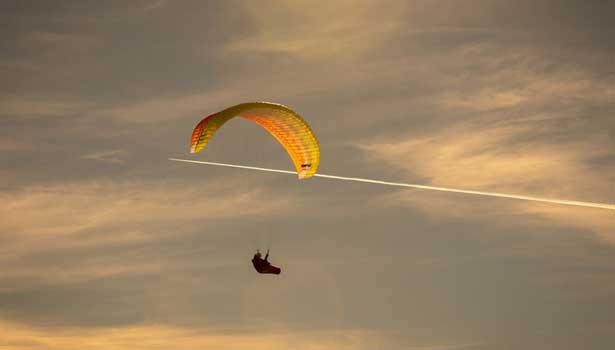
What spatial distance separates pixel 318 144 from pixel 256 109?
21.0 feet

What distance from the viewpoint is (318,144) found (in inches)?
4737

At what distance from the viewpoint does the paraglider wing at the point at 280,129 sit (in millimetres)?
116375

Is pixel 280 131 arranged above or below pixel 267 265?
above

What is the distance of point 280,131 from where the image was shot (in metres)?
121

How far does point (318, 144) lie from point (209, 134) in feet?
28.3

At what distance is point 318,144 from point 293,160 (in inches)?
133

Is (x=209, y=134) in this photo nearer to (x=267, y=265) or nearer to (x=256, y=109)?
(x=256, y=109)

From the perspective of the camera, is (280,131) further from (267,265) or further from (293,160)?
(267,265)

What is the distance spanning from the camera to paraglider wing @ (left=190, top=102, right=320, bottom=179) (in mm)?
116375

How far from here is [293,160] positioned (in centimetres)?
12281

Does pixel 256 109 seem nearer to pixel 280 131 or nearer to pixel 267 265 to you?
pixel 280 131

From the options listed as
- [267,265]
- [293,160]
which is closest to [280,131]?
[293,160]

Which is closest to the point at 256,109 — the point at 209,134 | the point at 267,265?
the point at 209,134

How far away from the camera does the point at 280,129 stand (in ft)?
396
